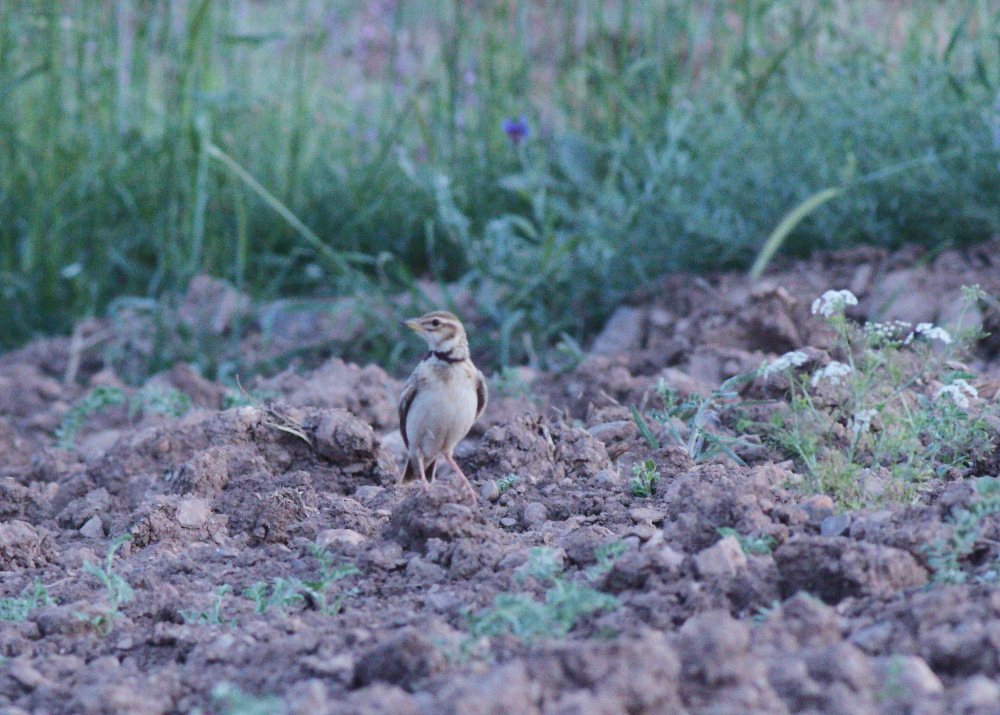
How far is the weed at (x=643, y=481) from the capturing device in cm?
372

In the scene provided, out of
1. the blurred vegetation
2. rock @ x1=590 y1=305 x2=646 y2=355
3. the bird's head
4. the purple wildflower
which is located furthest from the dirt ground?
the purple wildflower

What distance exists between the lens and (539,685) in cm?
228

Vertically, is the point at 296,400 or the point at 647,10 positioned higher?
the point at 647,10

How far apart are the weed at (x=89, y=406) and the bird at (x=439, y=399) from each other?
1.77 metres

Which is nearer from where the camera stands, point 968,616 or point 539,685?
point 539,685

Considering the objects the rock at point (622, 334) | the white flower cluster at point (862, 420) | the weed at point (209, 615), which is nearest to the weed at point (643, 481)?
the white flower cluster at point (862, 420)

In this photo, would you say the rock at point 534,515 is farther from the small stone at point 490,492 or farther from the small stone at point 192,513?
the small stone at point 192,513

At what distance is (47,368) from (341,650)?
486cm

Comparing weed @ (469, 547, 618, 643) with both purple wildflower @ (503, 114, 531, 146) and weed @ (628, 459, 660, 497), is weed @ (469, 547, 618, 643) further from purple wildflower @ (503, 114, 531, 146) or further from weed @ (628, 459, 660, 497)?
purple wildflower @ (503, 114, 531, 146)

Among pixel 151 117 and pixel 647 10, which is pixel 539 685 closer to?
pixel 647 10

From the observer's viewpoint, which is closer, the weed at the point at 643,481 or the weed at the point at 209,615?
the weed at the point at 209,615

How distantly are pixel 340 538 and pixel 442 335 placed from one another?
101 centimetres

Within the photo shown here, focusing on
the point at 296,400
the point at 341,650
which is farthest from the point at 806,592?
the point at 296,400

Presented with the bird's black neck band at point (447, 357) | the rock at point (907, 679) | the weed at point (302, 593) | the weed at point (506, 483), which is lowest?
the weed at point (506, 483)
